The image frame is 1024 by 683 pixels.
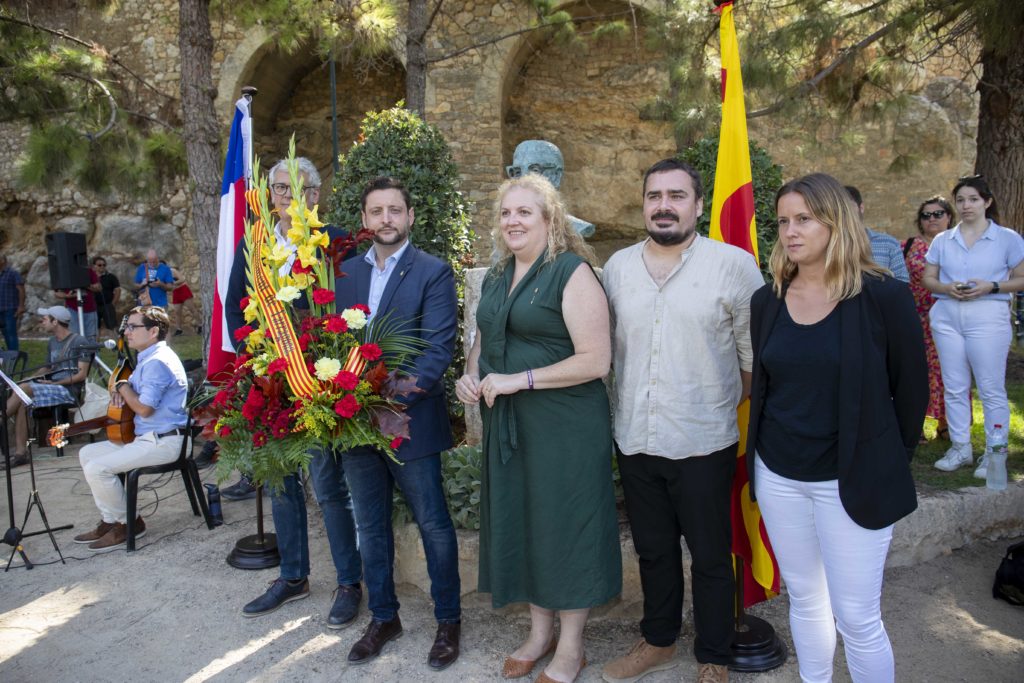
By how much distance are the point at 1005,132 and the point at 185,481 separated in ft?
25.5

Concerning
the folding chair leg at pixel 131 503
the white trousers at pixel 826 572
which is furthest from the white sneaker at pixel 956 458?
the folding chair leg at pixel 131 503

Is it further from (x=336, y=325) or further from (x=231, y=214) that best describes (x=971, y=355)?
(x=231, y=214)

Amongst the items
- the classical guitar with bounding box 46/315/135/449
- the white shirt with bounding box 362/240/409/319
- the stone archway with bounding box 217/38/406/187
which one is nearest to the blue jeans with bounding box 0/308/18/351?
the stone archway with bounding box 217/38/406/187

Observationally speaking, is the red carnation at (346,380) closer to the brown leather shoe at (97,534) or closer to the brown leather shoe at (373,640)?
the brown leather shoe at (373,640)

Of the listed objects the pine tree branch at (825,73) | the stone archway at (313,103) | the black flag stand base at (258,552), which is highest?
the stone archway at (313,103)

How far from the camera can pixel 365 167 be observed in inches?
200

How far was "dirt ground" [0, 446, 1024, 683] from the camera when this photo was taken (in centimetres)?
308

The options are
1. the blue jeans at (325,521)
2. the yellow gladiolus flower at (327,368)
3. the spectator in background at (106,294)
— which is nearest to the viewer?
the yellow gladiolus flower at (327,368)

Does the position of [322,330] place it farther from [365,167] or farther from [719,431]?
[365,167]

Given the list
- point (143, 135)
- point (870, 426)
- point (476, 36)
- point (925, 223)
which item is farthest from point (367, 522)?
point (476, 36)

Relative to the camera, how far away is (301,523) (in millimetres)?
3664

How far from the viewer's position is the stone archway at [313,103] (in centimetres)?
1465

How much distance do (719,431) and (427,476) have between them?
3.97ft

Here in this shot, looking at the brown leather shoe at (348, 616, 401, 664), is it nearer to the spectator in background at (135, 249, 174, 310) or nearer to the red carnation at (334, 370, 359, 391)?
the red carnation at (334, 370, 359, 391)
